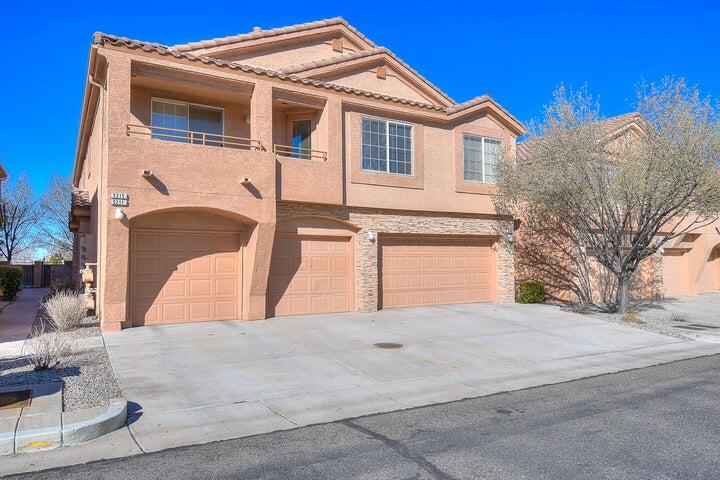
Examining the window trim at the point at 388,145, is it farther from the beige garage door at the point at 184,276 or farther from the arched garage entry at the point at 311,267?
the beige garage door at the point at 184,276

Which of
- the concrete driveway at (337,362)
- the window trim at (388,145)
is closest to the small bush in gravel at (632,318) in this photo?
the concrete driveway at (337,362)

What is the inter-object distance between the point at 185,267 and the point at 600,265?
52.7 feet

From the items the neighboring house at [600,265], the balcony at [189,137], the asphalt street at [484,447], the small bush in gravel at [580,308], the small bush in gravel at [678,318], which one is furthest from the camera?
the neighboring house at [600,265]

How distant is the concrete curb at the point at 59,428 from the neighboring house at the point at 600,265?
49.8ft

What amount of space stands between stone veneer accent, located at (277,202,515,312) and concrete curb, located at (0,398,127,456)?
8.86m

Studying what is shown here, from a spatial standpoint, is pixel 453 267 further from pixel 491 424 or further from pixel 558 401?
pixel 491 424

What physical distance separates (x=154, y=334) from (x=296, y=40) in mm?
10960

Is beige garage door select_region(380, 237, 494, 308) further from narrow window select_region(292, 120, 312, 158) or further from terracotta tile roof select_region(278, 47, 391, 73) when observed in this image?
terracotta tile roof select_region(278, 47, 391, 73)

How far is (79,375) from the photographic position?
845cm

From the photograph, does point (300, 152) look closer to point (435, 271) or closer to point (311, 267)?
point (311, 267)

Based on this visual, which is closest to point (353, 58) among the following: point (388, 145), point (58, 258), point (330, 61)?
point (330, 61)

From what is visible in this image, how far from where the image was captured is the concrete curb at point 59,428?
5469 mm

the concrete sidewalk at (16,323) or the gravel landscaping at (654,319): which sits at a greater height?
the concrete sidewalk at (16,323)

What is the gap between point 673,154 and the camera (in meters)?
15.2
